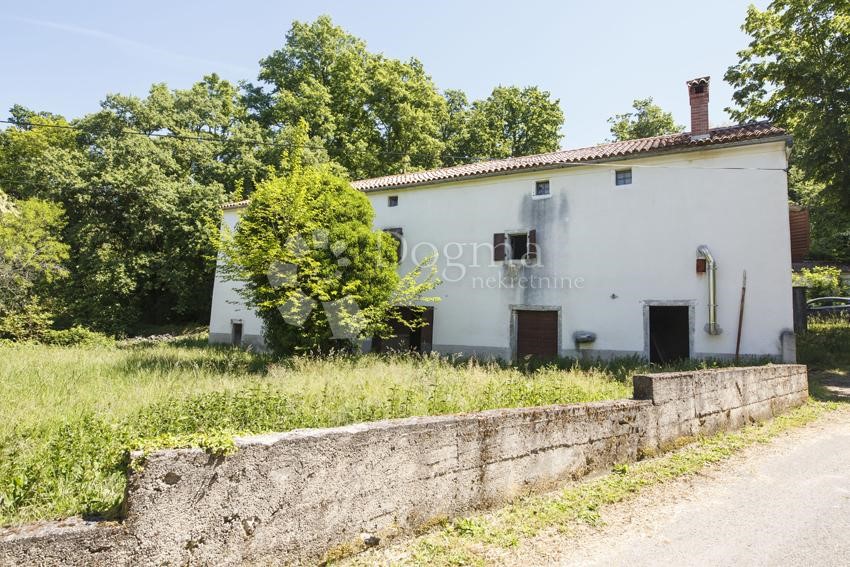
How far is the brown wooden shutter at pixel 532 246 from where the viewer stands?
15.1 meters

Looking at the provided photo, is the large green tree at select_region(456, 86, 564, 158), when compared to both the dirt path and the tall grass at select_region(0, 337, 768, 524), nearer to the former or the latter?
the tall grass at select_region(0, 337, 768, 524)

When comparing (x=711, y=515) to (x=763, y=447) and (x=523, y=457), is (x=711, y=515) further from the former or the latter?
(x=763, y=447)

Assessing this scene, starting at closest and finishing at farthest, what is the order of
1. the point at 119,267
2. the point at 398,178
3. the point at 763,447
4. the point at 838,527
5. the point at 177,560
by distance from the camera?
the point at 177,560 → the point at 838,527 → the point at 763,447 → the point at 398,178 → the point at 119,267

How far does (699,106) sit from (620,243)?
15.1 ft

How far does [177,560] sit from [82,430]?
9.12 feet

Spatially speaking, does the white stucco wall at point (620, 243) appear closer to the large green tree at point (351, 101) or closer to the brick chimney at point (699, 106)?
the brick chimney at point (699, 106)

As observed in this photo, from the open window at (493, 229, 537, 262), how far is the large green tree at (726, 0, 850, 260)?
9.08 metres

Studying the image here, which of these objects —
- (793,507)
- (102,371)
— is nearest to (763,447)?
(793,507)

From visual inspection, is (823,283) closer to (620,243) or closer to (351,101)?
(620,243)

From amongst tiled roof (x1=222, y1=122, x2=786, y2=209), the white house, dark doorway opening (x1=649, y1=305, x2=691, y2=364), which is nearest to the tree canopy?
tiled roof (x1=222, y1=122, x2=786, y2=209)

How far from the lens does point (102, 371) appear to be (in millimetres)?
9492

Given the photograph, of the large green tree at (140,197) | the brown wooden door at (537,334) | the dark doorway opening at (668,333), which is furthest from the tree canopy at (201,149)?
the dark doorway opening at (668,333)

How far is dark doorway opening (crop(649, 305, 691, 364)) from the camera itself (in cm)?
1406

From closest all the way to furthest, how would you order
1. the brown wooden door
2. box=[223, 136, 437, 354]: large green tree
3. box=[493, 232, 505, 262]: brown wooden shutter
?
box=[223, 136, 437, 354]: large green tree < the brown wooden door < box=[493, 232, 505, 262]: brown wooden shutter
